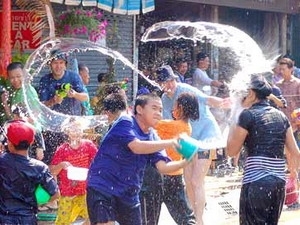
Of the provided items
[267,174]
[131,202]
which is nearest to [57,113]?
[131,202]

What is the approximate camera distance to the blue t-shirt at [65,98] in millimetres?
8031

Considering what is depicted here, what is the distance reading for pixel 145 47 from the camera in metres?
14.8

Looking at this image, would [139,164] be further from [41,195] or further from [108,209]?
[41,195]

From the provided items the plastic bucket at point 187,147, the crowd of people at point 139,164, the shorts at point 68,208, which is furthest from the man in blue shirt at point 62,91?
the plastic bucket at point 187,147

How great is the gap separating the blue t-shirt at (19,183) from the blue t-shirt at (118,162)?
0.42 meters

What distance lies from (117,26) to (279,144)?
7.56 metres

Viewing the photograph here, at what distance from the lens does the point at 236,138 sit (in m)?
5.58

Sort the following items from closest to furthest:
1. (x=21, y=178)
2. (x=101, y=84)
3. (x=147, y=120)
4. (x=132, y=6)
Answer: (x=21, y=178), (x=147, y=120), (x=101, y=84), (x=132, y=6)

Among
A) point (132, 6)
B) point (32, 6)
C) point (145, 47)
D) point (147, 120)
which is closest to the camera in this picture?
point (147, 120)

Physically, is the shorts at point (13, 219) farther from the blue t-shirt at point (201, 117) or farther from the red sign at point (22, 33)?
the red sign at point (22, 33)

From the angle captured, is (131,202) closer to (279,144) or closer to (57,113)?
(279,144)

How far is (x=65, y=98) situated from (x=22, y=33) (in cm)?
296

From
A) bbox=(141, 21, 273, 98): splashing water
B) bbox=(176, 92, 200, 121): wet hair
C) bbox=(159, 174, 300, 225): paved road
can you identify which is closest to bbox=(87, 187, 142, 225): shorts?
bbox=(176, 92, 200, 121): wet hair

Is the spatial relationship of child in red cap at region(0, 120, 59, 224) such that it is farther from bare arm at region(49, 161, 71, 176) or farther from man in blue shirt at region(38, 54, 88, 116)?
man in blue shirt at region(38, 54, 88, 116)
